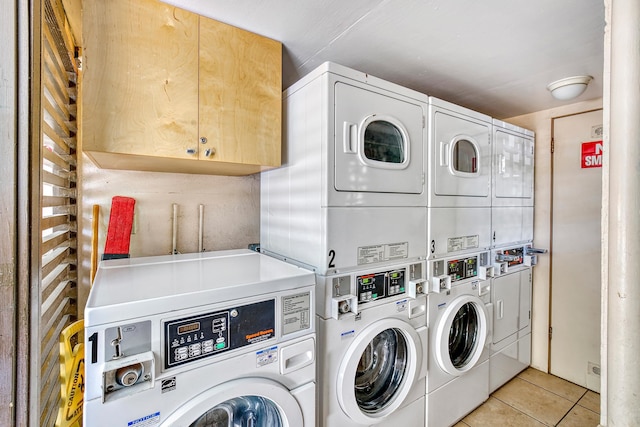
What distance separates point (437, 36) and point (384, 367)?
192 centimetres

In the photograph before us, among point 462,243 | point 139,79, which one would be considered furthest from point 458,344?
point 139,79

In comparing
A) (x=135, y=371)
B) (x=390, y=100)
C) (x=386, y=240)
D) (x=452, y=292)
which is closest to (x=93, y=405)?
(x=135, y=371)

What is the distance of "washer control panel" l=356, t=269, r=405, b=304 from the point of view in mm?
1580

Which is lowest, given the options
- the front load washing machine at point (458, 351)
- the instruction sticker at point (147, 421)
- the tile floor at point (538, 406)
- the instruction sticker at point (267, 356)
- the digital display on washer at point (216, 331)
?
the tile floor at point (538, 406)

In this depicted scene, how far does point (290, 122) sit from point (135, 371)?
1.35 meters

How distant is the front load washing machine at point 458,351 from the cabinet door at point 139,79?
1736mm

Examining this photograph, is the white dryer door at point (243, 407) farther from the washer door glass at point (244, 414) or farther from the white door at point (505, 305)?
the white door at point (505, 305)

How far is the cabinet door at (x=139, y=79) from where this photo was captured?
1.19 metres

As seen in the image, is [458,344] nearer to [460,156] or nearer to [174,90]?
[460,156]

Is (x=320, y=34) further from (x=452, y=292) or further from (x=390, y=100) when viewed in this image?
(x=452, y=292)

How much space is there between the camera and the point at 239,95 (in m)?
1.49

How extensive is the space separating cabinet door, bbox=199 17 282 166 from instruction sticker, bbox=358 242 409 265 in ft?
2.21

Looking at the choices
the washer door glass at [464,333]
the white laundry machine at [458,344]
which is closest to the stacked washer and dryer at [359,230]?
the white laundry machine at [458,344]

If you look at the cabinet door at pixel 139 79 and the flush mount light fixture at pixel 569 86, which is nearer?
the cabinet door at pixel 139 79
